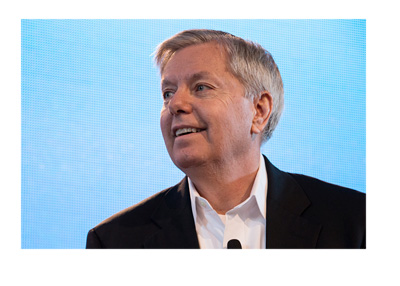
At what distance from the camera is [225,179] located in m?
2.46

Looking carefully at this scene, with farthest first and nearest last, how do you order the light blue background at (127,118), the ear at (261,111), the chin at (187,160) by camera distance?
1. the light blue background at (127,118)
2. the ear at (261,111)
3. the chin at (187,160)

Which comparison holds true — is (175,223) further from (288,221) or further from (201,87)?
(201,87)

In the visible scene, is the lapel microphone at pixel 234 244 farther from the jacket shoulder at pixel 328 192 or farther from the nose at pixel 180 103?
the nose at pixel 180 103

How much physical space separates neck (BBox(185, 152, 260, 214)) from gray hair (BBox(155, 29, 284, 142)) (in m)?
0.22

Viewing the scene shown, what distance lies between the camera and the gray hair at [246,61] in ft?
8.09

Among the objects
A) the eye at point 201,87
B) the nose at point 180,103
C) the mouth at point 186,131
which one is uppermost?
the eye at point 201,87

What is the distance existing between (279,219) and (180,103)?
698mm

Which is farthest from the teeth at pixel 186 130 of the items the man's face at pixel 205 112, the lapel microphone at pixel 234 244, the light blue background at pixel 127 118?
the lapel microphone at pixel 234 244

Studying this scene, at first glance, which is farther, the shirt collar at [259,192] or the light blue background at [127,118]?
the light blue background at [127,118]

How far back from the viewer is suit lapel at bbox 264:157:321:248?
95.9 inches

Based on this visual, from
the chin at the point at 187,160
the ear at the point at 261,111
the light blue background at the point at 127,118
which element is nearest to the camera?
the chin at the point at 187,160

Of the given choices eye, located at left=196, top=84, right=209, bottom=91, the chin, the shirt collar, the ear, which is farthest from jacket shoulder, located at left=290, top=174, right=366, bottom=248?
eye, located at left=196, top=84, right=209, bottom=91

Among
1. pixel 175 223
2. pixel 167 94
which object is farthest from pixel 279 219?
pixel 167 94
